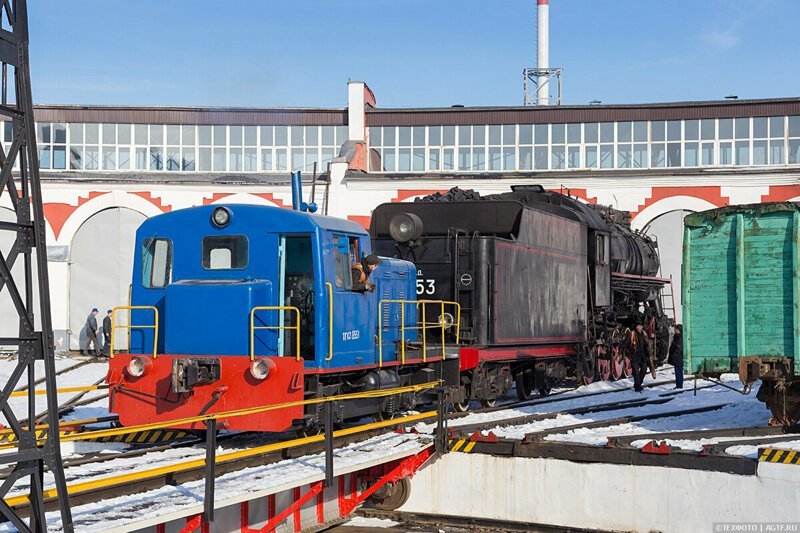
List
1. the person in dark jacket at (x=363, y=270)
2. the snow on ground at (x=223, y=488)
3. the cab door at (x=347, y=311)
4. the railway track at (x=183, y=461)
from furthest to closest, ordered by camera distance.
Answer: the person in dark jacket at (x=363, y=270), the cab door at (x=347, y=311), the railway track at (x=183, y=461), the snow on ground at (x=223, y=488)

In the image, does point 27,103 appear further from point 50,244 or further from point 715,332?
point 50,244

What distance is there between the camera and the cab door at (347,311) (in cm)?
1162

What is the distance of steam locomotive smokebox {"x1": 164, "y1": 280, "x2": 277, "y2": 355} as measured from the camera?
11312 millimetres

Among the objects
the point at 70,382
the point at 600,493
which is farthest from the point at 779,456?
the point at 70,382

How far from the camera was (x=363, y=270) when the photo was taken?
12367 millimetres

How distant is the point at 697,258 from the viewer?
44.2ft

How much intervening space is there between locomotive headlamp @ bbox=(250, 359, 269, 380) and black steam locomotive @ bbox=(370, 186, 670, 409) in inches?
180

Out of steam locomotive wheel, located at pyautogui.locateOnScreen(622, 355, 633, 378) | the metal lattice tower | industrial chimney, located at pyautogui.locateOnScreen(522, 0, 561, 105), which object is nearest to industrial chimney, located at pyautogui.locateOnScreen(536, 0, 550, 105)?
industrial chimney, located at pyautogui.locateOnScreen(522, 0, 561, 105)

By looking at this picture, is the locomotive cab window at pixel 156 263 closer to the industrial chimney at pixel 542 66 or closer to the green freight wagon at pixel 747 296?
the green freight wagon at pixel 747 296

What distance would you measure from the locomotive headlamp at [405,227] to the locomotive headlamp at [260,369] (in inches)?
199

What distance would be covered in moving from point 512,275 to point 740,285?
3993 mm

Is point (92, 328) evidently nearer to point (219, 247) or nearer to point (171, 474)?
point (219, 247)

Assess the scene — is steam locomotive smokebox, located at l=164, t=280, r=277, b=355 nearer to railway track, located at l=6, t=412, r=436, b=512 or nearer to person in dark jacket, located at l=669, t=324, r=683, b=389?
railway track, located at l=6, t=412, r=436, b=512

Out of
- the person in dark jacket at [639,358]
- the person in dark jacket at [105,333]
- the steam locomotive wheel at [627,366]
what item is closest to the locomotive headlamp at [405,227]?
the person in dark jacket at [639,358]
